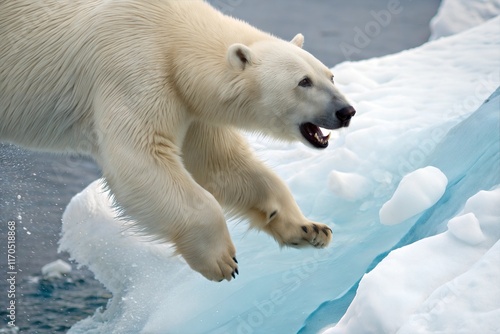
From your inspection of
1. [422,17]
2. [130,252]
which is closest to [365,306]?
[130,252]

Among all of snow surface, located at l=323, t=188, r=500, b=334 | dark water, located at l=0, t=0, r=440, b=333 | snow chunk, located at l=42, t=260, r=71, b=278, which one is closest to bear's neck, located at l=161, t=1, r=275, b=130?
snow surface, located at l=323, t=188, r=500, b=334

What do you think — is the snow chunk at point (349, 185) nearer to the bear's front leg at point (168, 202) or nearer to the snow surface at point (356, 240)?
the snow surface at point (356, 240)

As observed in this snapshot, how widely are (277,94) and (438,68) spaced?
342 cm

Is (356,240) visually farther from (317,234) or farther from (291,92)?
(291,92)

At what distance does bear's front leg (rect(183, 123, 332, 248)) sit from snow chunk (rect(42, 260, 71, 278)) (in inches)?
72.2

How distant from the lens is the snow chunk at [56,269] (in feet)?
18.3

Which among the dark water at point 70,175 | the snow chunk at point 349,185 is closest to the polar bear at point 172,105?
the snow chunk at point 349,185

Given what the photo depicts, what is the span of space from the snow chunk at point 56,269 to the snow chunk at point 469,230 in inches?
120

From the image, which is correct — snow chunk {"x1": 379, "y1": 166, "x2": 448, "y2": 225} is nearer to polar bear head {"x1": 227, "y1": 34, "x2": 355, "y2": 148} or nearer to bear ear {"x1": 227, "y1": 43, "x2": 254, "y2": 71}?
polar bear head {"x1": 227, "y1": 34, "x2": 355, "y2": 148}

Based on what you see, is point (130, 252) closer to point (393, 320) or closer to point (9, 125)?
point (9, 125)

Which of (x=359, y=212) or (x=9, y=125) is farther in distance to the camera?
(x=359, y=212)

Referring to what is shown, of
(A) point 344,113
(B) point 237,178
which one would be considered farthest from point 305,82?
(B) point 237,178

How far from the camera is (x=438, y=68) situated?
6.75m

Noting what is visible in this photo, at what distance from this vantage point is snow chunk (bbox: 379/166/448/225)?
445 cm
